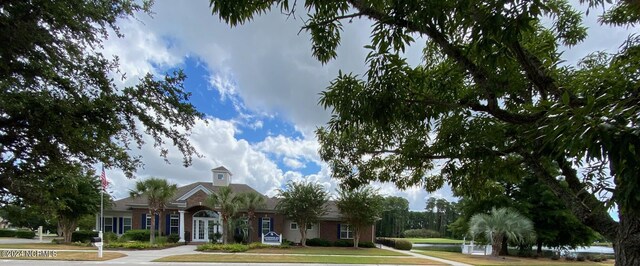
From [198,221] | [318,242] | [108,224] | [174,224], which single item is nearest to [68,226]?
[108,224]

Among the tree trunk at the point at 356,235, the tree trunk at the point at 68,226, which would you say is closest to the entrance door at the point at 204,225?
the tree trunk at the point at 68,226

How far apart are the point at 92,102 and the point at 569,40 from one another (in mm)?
6659

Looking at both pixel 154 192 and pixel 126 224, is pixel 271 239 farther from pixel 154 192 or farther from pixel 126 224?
pixel 126 224

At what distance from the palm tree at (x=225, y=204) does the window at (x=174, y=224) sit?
5.65 m

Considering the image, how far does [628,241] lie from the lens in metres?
3.52

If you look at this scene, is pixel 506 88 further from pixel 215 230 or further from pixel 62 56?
Answer: pixel 215 230

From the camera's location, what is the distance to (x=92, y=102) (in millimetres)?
6555

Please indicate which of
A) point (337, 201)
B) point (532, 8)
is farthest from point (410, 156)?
point (337, 201)

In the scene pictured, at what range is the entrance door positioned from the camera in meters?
38.1

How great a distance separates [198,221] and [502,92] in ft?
123

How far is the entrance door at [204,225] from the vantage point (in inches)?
1500

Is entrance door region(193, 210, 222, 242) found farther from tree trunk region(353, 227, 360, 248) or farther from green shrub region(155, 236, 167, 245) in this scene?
tree trunk region(353, 227, 360, 248)

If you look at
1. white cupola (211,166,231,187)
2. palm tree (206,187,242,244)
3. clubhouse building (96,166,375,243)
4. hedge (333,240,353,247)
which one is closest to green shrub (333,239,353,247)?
hedge (333,240,353,247)

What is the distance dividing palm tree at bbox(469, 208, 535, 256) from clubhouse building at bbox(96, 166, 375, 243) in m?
13.1
